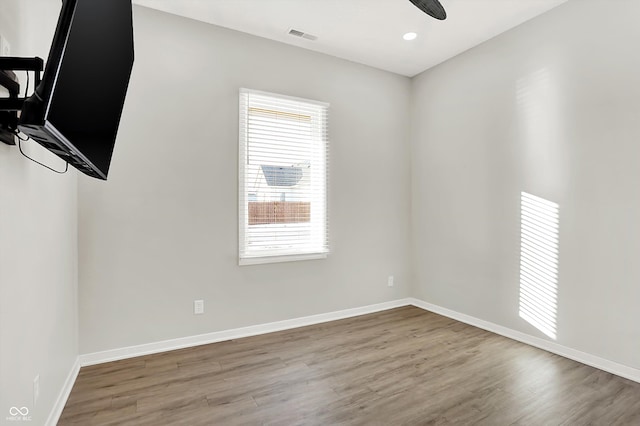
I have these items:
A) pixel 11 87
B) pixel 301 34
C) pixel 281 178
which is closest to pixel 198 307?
pixel 281 178

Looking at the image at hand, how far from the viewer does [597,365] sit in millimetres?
2707

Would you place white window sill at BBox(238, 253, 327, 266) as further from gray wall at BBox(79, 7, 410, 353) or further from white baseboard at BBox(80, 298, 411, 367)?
white baseboard at BBox(80, 298, 411, 367)

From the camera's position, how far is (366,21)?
324 cm

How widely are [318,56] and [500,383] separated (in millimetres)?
3617

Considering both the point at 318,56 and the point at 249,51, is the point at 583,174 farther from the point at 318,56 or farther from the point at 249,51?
the point at 249,51

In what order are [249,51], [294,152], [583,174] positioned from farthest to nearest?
1. [294,152]
2. [249,51]
3. [583,174]

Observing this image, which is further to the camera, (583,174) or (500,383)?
(583,174)

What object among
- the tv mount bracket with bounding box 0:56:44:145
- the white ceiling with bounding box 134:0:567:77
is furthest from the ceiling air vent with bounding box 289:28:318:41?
the tv mount bracket with bounding box 0:56:44:145

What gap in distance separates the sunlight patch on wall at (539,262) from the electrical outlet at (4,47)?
3793mm

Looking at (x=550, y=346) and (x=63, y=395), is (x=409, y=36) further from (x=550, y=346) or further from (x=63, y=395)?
(x=63, y=395)

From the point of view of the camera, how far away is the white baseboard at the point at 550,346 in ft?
8.41

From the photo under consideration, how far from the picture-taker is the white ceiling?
2.96 m

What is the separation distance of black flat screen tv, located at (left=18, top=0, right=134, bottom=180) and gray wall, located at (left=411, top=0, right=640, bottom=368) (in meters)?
3.39

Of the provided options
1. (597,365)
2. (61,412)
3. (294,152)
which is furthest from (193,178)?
(597,365)
